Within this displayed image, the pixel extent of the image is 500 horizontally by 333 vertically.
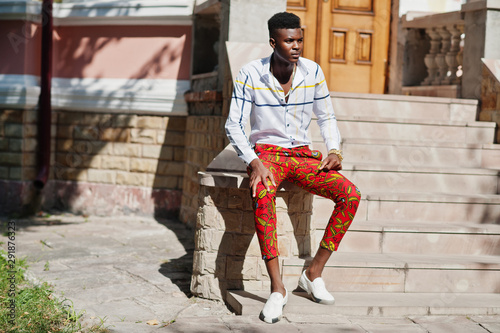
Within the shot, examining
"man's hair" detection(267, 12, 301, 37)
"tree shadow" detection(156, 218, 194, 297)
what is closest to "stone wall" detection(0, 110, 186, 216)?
"tree shadow" detection(156, 218, 194, 297)

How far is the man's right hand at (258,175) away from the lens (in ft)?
14.4

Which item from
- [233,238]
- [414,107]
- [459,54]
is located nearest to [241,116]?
[233,238]

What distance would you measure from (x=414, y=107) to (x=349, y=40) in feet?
8.20

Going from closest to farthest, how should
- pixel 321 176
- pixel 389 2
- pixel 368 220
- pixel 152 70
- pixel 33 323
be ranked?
pixel 33 323 → pixel 321 176 → pixel 368 220 → pixel 152 70 → pixel 389 2

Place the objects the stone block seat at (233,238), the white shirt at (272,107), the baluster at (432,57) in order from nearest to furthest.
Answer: the white shirt at (272,107) → the stone block seat at (233,238) → the baluster at (432,57)

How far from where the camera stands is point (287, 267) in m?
4.86

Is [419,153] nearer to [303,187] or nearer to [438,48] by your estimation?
[303,187]

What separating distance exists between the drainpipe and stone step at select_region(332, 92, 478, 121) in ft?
13.4

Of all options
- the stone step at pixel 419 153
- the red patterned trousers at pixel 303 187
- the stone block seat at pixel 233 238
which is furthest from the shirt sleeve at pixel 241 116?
the stone step at pixel 419 153

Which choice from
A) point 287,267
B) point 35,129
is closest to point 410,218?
point 287,267

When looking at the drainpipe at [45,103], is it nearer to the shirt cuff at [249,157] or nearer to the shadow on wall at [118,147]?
the shadow on wall at [118,147]

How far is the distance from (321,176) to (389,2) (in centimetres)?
555

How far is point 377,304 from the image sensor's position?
4.57 meters

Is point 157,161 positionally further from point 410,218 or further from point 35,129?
point 410,218
